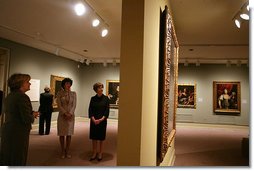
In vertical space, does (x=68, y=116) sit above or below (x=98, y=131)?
above

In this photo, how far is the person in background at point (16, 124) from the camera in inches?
102

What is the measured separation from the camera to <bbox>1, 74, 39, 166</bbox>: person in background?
2.60 metres

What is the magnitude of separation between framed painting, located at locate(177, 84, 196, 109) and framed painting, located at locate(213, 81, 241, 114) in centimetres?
94

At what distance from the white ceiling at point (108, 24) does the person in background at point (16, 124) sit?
85.8 inches

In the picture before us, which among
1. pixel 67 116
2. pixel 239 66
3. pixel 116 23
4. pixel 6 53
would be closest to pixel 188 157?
pixel 67 116

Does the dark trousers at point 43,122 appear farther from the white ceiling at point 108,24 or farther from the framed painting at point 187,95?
the framed painting at point 187,95

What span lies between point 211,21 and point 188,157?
3.06 metres

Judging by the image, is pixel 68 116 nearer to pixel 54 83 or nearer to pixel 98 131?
pixel 98 131

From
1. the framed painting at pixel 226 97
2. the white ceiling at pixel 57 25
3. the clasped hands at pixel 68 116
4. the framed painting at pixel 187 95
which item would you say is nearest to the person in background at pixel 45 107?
the white ceiling at pixel 57 25

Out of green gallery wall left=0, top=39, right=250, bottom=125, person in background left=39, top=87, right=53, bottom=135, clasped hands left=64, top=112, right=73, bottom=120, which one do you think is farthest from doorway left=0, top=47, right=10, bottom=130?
clasped hands left=64, top=112, right=73, bottom=120

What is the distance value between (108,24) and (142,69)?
4230 mm

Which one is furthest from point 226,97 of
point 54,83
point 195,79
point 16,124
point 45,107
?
point 16,124

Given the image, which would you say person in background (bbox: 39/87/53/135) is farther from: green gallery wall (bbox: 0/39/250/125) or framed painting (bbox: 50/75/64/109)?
framed painting (bbox: 50/75/64/109)

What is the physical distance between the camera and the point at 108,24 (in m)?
5.60
